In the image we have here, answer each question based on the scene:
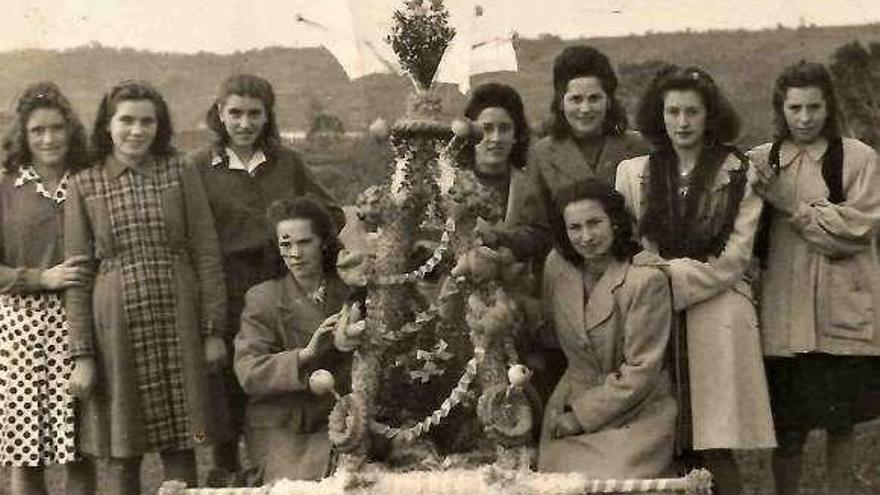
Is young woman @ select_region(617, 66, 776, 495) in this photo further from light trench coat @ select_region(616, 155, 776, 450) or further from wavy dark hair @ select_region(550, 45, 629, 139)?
wavy dark hair @ select_region(550, 45, 629, 139)

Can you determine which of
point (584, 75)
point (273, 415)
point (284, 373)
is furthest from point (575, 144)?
point (273, 415)

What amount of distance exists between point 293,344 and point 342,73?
114cm

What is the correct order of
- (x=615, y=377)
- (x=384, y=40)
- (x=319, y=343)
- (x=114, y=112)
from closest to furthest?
1. (x=615, y=377)
2. (x=319, y=343)
3. (x=114, y=112)
4. (x=384, y=40)

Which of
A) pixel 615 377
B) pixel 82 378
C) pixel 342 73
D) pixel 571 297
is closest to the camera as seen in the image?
pixel 615 377

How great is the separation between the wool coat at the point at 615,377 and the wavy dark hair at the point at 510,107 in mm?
652

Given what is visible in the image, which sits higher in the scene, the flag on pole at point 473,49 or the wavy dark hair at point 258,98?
the flag on pole at point 473,49

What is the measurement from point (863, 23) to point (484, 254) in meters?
1.81

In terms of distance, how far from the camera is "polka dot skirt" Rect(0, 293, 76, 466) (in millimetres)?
5172

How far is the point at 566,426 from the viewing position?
466cm

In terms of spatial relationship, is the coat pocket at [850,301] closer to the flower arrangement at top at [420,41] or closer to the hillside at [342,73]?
the hillside at [342,73]

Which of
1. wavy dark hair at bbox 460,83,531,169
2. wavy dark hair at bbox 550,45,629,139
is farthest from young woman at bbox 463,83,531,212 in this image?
wavy dark hair at bbox 550,45,629,139

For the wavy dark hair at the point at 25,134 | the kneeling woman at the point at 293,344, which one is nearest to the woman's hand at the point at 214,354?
the kneeling woman at the point at 293,344

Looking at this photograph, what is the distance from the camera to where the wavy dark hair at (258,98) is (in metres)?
5.40

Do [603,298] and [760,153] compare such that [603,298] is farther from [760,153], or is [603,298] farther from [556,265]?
[760,153]
